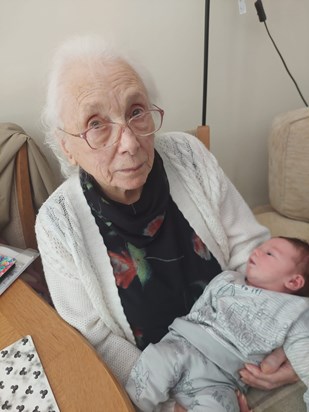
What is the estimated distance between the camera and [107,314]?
1.00 meters

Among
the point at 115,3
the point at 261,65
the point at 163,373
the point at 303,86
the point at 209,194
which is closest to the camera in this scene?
the point at 163,373

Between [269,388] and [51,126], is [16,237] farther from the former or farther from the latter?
[269,388]

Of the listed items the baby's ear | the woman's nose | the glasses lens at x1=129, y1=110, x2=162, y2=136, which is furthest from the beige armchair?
the woman's nose

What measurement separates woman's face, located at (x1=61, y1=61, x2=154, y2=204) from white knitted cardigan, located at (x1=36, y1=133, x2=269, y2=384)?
0.17 meters

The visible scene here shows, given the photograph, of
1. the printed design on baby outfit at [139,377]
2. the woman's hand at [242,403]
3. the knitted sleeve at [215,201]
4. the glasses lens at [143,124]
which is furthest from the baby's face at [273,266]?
the glasses lens at [143,124]

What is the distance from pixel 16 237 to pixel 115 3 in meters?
1.01

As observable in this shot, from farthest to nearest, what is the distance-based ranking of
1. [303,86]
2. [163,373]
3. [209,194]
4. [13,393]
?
[303,86] → [209,194] → [163,373] → [13,393]

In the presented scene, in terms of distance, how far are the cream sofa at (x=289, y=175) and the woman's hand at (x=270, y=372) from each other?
755mm

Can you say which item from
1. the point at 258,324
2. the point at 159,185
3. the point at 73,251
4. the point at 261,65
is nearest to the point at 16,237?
the point at 73,251

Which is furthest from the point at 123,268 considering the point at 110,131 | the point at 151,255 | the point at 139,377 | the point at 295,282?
the point at 295,282

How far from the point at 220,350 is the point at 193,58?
1272mm

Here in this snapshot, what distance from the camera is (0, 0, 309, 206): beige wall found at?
1294 mm

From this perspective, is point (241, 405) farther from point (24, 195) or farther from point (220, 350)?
point (24, 195)

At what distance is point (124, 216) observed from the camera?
40.5 inches
